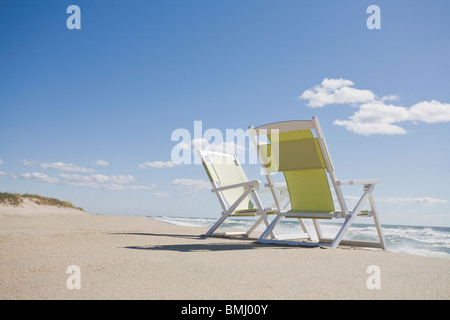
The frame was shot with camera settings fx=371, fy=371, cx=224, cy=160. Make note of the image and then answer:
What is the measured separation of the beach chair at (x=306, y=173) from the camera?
4832 mm

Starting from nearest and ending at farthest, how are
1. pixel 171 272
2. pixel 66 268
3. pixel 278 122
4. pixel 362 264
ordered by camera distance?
pixel 171 272, pixel 66 268, pixel 362 264, pixel 278 122

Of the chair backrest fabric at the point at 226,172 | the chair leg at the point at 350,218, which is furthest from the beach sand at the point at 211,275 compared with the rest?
the chair backrest fabric at the point at 226,172

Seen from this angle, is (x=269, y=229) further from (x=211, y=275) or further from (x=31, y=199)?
(x=31, y=199)

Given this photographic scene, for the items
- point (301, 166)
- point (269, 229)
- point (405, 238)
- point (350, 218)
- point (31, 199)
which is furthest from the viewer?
point (31, 199)

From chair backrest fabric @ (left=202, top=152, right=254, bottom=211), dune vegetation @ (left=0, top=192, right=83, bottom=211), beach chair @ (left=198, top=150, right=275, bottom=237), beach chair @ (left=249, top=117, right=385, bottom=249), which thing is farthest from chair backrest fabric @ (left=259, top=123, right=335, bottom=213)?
dune vegetation @ (left=0, top=192, right=83, bottom=211)

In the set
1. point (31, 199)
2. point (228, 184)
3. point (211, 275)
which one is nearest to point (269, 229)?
point (228, 184)

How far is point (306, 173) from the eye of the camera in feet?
17.0

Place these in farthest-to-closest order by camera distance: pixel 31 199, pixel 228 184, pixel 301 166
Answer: pixel 31 199 < pixel 228 184 < pixel 301 166

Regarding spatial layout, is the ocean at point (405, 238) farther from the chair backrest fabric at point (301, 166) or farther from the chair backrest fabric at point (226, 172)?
the chair backrest fabric at point (226, 172)
